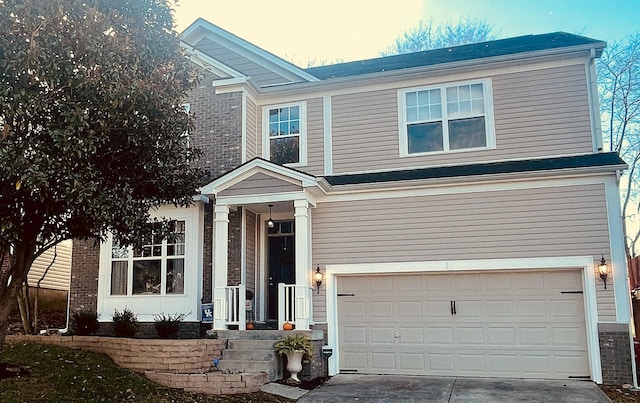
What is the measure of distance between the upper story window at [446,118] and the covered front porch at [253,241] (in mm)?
2347

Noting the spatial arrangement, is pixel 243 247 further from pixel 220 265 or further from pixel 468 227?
pixel 468 227

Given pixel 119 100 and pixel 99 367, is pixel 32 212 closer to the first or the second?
pixel 119 100

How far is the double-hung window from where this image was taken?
40.3ft

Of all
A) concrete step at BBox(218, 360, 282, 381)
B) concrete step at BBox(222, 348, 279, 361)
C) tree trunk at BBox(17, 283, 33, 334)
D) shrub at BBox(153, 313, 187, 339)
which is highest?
tree trunk at BBox(17, 283, 33, 334)

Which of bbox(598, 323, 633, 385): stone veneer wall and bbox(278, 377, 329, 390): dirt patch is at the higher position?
bbox(598, 323, 633, 385): stone veneer wall

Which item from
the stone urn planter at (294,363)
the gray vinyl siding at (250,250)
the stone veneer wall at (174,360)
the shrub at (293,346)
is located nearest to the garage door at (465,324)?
the shrub at (293,346)

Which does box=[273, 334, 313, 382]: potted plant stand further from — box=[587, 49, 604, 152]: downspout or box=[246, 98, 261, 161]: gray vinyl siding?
box=[587, 49, 604, 152]: downspout

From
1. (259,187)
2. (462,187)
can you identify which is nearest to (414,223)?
(462,187)

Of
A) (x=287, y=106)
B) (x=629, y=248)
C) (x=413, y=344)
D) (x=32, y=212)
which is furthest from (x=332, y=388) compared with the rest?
(x=629, y=248)

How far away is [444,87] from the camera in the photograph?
11.9 meters

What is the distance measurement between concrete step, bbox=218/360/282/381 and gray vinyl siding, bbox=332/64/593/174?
4.47 metres

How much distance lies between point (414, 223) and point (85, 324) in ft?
23.0

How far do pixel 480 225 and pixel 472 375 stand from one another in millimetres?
2769

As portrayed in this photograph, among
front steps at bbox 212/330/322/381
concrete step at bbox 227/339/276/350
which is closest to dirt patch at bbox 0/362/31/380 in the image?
front steps at bbox 212/330/322/381
